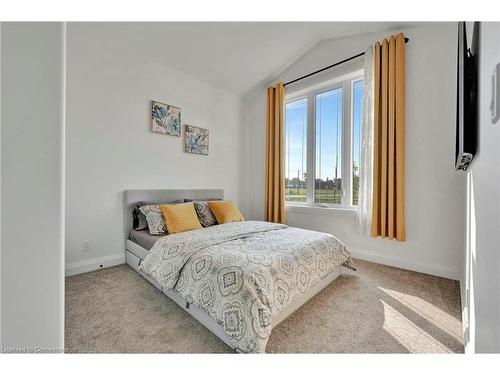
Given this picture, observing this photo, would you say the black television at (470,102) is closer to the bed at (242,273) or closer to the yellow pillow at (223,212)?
the bed at (242,273)

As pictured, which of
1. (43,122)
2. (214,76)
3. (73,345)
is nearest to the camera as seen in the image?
(43,122)

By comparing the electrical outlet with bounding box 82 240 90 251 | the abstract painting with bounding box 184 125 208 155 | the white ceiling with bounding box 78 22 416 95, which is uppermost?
the white ceiling with bounding box 78 22 416 95

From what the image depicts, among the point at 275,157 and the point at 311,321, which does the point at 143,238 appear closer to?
the point at 311,321

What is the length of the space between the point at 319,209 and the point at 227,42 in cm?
257

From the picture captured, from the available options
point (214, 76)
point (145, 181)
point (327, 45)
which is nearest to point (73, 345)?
point (145, 181)

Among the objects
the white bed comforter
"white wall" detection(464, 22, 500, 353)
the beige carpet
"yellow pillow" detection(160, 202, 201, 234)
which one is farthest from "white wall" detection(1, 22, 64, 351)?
"yellow pillow" detection(160, 202, 201, 234)

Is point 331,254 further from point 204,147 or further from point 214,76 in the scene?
point 214,76

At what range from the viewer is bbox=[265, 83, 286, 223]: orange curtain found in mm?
3510

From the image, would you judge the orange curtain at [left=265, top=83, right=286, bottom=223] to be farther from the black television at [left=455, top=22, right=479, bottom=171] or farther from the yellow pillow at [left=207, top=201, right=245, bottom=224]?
the black television at [left=455, top=22, right=479, bottom=171]

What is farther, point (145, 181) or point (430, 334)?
point (145, 181)

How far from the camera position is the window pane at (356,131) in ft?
9.53

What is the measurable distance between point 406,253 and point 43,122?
3.18 metres

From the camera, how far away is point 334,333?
1.37 metres

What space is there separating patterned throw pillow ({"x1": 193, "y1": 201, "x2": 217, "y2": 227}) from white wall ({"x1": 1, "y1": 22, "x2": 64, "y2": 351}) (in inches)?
86.8
